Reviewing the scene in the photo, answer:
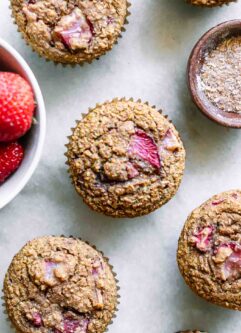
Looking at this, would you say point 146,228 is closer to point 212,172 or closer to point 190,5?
point 212,172

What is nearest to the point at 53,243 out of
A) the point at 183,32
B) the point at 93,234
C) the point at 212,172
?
the point at 93,234

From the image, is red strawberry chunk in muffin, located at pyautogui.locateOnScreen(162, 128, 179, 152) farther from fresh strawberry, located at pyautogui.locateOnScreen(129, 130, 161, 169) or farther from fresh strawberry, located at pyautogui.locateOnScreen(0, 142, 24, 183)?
fresh strawberry, located at pyautogui.locateOnScreen(0, 142, 24, 183)

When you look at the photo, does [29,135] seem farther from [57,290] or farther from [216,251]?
[216,251]

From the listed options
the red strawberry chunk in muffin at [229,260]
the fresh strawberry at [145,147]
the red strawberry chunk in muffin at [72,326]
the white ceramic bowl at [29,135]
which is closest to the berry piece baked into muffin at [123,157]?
the fresh strawberry at [145,147]

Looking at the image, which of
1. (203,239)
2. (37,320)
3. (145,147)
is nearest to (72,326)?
(37,320)

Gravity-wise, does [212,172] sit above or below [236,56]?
below

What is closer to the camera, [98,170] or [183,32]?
[98,170]

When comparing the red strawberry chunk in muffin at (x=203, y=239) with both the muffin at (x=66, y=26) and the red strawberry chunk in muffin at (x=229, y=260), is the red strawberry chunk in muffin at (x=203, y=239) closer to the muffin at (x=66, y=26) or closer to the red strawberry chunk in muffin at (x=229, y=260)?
the red strawberry chunk in muffin at (x=229, y=260)
